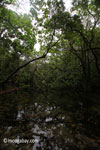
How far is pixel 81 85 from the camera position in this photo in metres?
22.0

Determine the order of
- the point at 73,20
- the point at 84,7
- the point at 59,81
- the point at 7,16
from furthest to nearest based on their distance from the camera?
the point at 59,81 → the point at 84,7 → the point at 73,20 → the point at 7,16

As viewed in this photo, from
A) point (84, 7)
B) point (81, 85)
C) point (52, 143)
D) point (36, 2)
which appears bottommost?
point (52, 143)

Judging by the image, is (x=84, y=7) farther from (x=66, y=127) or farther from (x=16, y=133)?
(x=16, y=133)

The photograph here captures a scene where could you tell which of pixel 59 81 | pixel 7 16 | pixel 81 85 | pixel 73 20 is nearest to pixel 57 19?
pixel 73 20

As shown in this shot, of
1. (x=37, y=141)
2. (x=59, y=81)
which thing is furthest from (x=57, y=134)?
(x=59, y=81)

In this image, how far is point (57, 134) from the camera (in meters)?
3.62

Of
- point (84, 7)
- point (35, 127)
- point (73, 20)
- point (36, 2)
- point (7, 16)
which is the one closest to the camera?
point (35, 127)

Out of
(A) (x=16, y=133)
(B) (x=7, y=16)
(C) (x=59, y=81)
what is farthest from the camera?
(C) (x=59, y=81)

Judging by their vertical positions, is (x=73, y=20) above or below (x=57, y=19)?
above

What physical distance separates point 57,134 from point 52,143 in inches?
22.9

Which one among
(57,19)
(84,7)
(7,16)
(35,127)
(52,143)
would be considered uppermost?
(84,7)

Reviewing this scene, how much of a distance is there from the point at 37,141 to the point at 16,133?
94 centimetres

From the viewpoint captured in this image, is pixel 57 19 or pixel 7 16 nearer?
pixel 7 16

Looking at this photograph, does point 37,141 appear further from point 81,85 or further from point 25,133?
point 81,85
